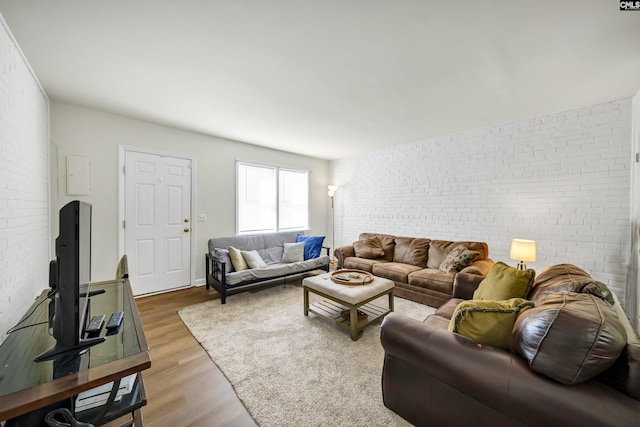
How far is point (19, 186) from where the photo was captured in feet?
6.24

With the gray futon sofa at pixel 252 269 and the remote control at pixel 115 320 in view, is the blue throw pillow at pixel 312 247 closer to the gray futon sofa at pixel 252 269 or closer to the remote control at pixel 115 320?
the gray futon sofa at pixel 252 269

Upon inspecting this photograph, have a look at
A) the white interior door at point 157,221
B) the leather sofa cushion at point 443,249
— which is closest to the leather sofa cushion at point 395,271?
the leather sofa cushion at point 443,249

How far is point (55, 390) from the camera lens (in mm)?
862

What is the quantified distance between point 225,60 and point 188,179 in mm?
2335

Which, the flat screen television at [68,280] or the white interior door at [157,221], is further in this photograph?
the white interior door at [157,221]

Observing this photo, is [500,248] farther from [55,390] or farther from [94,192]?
[94,192]

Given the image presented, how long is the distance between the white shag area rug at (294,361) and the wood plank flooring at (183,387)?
0.25 ft

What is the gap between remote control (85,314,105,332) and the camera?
1.28m

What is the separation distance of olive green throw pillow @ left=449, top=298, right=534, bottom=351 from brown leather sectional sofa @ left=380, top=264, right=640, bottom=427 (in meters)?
0.05

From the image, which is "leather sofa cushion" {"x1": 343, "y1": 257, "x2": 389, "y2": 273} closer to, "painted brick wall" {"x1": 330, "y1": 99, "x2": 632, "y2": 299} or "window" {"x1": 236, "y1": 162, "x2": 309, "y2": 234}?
"painted brick wall" {"x1": 330, "y1": 99, "x2": 632, "y2": 299}

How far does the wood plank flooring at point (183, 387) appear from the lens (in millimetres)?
1521

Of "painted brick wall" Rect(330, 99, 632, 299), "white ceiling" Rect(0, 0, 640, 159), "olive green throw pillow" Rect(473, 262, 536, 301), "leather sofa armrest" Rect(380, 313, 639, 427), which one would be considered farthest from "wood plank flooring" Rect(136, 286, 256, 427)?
"painted brick wall" Rect(330, 99, 632, 299)

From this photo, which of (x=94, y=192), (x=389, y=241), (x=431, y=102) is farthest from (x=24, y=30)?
(x=389, y=241)

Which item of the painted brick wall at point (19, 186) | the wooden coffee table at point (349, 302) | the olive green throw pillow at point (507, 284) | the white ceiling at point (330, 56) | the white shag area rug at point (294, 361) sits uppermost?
the white ceiling at point (330, 56)
